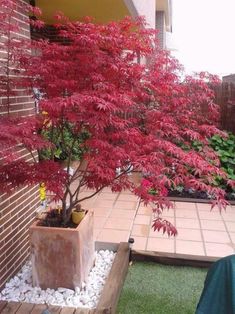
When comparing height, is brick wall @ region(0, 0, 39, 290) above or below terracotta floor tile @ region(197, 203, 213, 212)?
above

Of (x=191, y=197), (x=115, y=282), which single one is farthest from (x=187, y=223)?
(x=115, y=282)

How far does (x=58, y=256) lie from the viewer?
2.62 metres

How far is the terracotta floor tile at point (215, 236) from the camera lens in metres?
3.73

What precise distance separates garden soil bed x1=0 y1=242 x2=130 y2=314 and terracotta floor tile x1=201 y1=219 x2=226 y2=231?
142cm

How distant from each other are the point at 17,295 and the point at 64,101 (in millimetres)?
1611

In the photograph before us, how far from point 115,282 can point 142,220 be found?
1716 millimetres

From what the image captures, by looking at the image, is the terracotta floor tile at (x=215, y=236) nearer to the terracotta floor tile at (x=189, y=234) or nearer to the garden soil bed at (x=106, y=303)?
the terracotta floor tile at (x=189, y=234)

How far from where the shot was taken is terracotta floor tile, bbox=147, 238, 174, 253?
11.5ft

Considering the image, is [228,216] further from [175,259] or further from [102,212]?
[102,212]

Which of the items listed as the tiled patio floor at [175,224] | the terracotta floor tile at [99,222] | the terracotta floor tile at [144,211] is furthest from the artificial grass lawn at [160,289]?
the terracotta floor tile at [144,211]

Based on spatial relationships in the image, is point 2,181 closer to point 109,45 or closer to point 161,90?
point 109,45

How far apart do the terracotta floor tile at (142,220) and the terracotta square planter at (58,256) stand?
5.28 ft

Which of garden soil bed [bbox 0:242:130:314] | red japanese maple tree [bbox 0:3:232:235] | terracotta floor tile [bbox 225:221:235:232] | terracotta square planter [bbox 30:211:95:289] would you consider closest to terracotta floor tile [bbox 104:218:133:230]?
garden soil bed [bbox 0:242:130:314]

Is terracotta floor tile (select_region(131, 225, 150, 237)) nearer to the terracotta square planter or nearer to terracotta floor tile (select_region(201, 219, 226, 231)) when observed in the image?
terracotta floor tile (select_region(201, 219, 226, 231))
